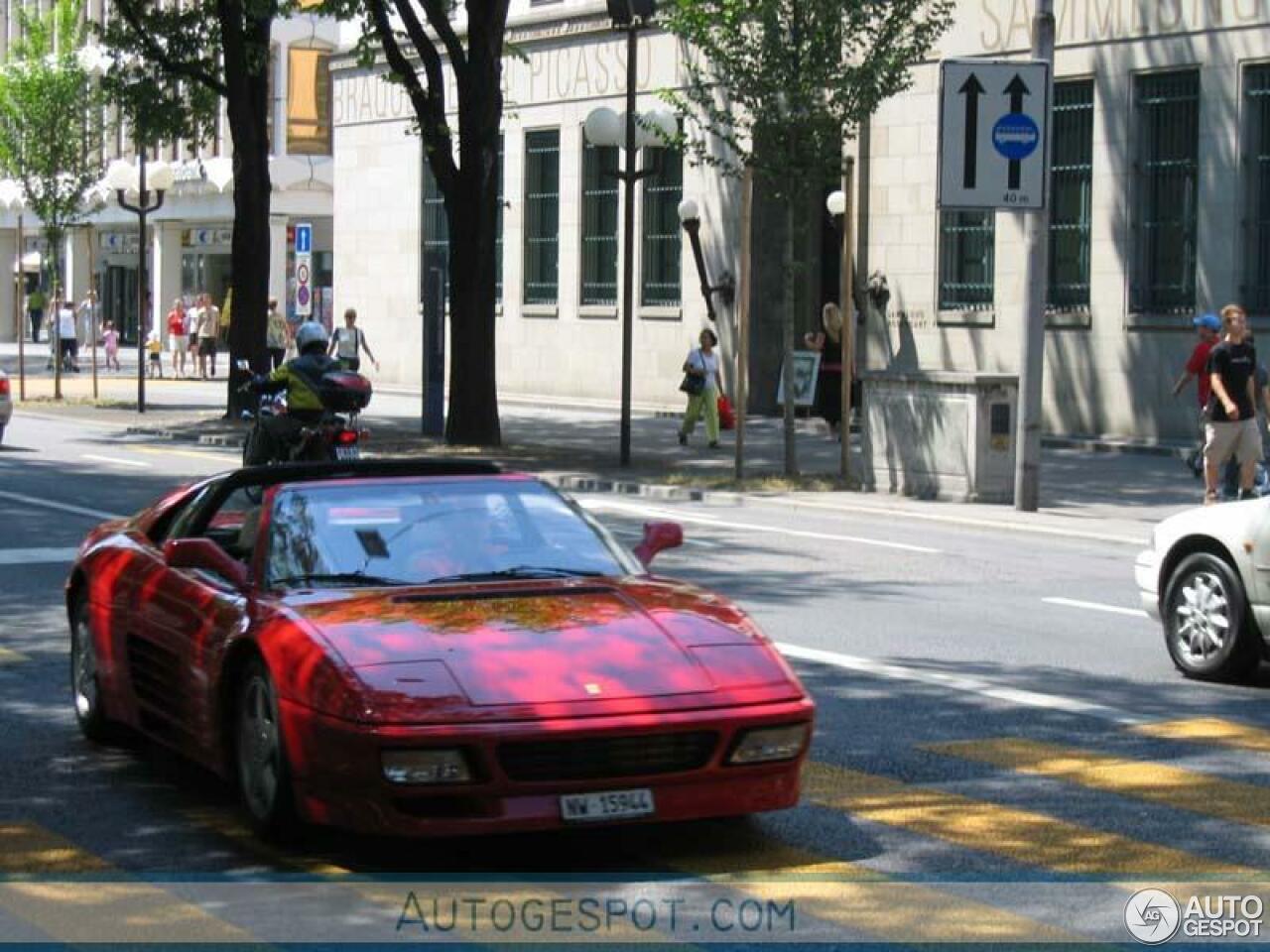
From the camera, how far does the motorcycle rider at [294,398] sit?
1909 centimetres

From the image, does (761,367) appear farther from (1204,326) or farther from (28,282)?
(28,282)

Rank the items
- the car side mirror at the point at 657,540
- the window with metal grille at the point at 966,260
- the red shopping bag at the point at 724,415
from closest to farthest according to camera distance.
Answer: the car side mirror at the point at 657,540 < the window with metal grille at the point at 966,260 < the red shopping bag at the point at 724,415

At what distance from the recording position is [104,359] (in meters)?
64.9

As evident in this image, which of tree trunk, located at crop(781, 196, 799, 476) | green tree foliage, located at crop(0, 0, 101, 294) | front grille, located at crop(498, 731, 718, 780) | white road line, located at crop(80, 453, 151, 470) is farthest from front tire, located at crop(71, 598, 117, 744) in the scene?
green tree foliage, located at crop(0, 0, 101, 294)

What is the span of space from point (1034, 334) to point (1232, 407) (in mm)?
1955

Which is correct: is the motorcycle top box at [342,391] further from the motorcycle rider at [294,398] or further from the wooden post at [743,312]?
the wooden post at [743,312]

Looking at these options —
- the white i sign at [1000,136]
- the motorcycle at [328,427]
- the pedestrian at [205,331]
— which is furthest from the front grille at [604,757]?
the pedestrian at [205,331]

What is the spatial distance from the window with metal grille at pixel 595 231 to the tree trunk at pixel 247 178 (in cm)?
780

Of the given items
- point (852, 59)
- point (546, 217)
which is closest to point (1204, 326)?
point (852, 59)

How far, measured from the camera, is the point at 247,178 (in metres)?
34.8

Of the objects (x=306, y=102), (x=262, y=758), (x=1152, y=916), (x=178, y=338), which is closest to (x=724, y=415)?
(x=178, y=338)

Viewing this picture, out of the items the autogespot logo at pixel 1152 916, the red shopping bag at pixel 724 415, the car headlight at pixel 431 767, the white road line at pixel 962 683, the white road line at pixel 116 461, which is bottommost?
the white road line at pixel 116 461

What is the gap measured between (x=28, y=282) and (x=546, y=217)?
45.1m

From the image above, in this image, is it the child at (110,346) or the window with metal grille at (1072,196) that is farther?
the child at (110,346)
